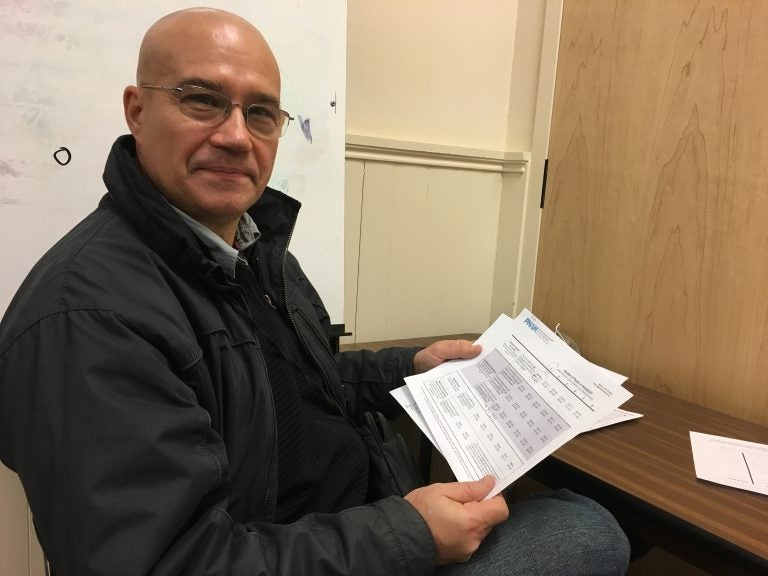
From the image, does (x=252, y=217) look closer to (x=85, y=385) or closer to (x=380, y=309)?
(x=85, y=385)

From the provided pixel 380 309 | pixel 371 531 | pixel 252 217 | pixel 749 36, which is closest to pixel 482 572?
pixel 371 531

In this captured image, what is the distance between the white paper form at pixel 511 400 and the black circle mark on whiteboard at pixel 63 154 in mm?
756

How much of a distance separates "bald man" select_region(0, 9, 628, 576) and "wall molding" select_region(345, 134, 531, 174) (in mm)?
658

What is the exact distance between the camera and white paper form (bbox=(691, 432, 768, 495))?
0.86 metres

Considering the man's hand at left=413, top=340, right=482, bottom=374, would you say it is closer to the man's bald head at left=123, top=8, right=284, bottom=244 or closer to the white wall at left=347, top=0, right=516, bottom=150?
the man's bald head at left=123, top=8, right=284, bottom=244

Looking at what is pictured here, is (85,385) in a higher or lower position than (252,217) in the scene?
lower

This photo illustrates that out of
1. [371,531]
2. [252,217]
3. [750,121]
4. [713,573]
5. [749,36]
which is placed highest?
[749,36]

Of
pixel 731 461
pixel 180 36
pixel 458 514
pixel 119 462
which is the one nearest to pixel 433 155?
pixel 180 36

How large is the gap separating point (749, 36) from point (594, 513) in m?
1.07

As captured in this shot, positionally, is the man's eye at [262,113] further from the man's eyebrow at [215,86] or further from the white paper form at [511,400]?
the white paper form at [511,400]

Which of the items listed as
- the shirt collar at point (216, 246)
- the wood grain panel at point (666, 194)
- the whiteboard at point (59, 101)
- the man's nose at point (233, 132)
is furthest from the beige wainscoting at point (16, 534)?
the wood grain panel at point (666, 194)

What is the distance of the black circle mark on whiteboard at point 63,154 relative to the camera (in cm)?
96

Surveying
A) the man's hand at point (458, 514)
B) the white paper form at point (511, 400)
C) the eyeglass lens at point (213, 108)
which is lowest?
the man's hand at point (458, 514)

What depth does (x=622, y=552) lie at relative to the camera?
0.74 meters
